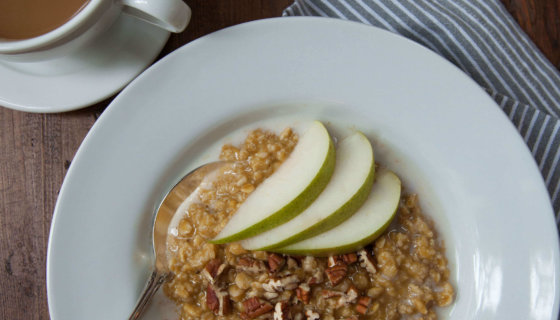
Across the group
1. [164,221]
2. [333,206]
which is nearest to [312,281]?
[333,206]

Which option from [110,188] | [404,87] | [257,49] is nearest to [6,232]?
[110,188]

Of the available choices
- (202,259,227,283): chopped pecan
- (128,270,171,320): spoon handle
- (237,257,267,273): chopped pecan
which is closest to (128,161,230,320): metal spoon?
(128,270,171,320): spoon handle

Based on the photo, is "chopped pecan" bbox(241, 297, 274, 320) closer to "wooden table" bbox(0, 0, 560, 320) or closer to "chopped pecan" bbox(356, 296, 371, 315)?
"chopped pecan" bbox(356, 296, 371, 315)

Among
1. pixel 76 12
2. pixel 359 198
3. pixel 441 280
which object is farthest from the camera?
pixel 441 280

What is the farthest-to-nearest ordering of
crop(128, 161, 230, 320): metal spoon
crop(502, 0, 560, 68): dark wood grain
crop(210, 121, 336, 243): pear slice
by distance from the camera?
1. crop(502, 0, 560, 68): dark wood grain
2. crop(128, 161, 230, 320): metal spoon
3. crop(210, 121, 336, 243): pear slice

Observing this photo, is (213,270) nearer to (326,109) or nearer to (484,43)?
(326,109)

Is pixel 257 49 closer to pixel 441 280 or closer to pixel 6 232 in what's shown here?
pixel 441 280

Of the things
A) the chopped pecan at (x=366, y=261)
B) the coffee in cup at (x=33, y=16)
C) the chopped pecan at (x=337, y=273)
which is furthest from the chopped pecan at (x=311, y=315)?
the coffee in cup at (x=33, y=16)
